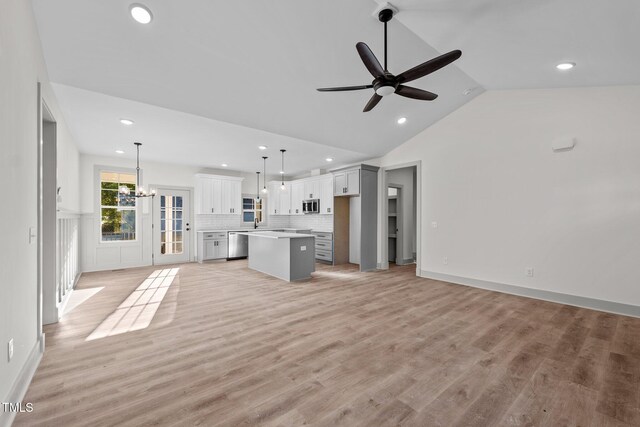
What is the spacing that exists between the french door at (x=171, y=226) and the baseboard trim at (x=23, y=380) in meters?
5.15

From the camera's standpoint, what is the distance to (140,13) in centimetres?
249

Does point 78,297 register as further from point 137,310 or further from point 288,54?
point 288,54

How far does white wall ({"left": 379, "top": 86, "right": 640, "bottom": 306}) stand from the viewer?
143 inches

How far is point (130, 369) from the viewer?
223 cm

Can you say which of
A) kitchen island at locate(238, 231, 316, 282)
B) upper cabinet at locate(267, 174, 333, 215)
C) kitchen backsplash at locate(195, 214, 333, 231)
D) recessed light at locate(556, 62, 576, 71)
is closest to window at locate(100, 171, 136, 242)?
kitchen backsplash at locate(195, 214, 333, 231)

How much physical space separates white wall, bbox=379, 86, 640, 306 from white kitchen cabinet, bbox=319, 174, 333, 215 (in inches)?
104

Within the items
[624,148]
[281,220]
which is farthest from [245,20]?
[281,220]

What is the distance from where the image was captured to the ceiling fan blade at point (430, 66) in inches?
88.8

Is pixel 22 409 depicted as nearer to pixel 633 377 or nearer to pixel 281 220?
pixel 633 377

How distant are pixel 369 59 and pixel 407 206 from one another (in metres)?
5.72

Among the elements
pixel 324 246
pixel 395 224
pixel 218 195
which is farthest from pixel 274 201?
pixel 395 224

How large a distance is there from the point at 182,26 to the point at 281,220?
7.33m

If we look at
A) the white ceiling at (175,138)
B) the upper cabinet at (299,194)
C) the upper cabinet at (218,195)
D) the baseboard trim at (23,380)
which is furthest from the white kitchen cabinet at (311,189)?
the baseboard trim at (23,380)

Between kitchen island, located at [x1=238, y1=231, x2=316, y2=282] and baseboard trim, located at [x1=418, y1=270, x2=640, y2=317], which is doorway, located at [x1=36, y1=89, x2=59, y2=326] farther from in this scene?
baseboard trim, located at [x1=418, y1=270, x2=640, y2=317]
